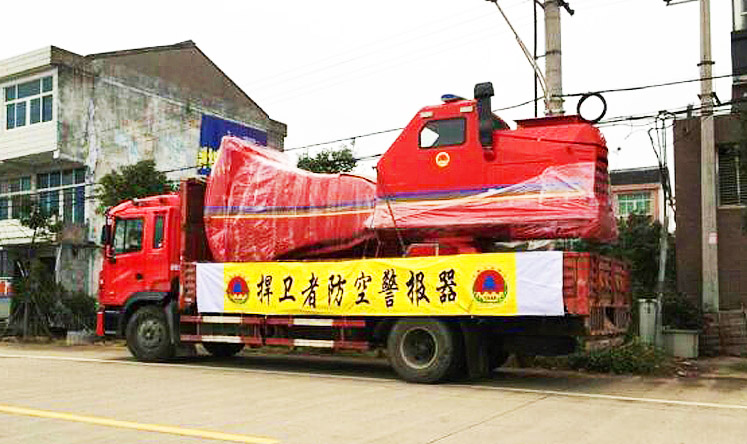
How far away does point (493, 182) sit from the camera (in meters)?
10.7

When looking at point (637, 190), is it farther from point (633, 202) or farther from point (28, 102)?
point (28, 102)

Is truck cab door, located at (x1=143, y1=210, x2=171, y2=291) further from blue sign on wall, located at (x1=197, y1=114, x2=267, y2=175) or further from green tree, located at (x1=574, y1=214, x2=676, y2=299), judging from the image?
green tree, located at (x1=574, y1=214, x2=676, y2=299)

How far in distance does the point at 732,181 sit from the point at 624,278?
23.2ft

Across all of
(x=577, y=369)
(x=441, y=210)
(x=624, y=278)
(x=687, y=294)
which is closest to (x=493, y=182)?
(x=441, y=210)

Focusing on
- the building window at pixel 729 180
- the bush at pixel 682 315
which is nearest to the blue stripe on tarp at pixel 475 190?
the bush at pixel 682 315

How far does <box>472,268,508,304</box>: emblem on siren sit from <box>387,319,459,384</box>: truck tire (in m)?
0.79

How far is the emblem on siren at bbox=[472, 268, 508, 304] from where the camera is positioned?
10.2 metres

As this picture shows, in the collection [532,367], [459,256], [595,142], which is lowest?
[532,367]

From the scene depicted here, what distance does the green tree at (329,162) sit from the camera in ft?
74.3

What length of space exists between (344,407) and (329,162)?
1463cm

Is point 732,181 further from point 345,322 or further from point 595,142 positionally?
point 345,322

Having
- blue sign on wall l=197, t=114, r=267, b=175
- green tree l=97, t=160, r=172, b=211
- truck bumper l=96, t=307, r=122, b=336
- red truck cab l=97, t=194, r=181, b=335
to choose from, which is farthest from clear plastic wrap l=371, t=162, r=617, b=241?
blue sign on wall l=197, t=114, r=267, b=175

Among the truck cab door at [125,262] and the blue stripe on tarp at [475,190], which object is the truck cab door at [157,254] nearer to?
the truck cab door at [125,262]

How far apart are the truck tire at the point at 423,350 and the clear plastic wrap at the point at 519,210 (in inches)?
55.9
